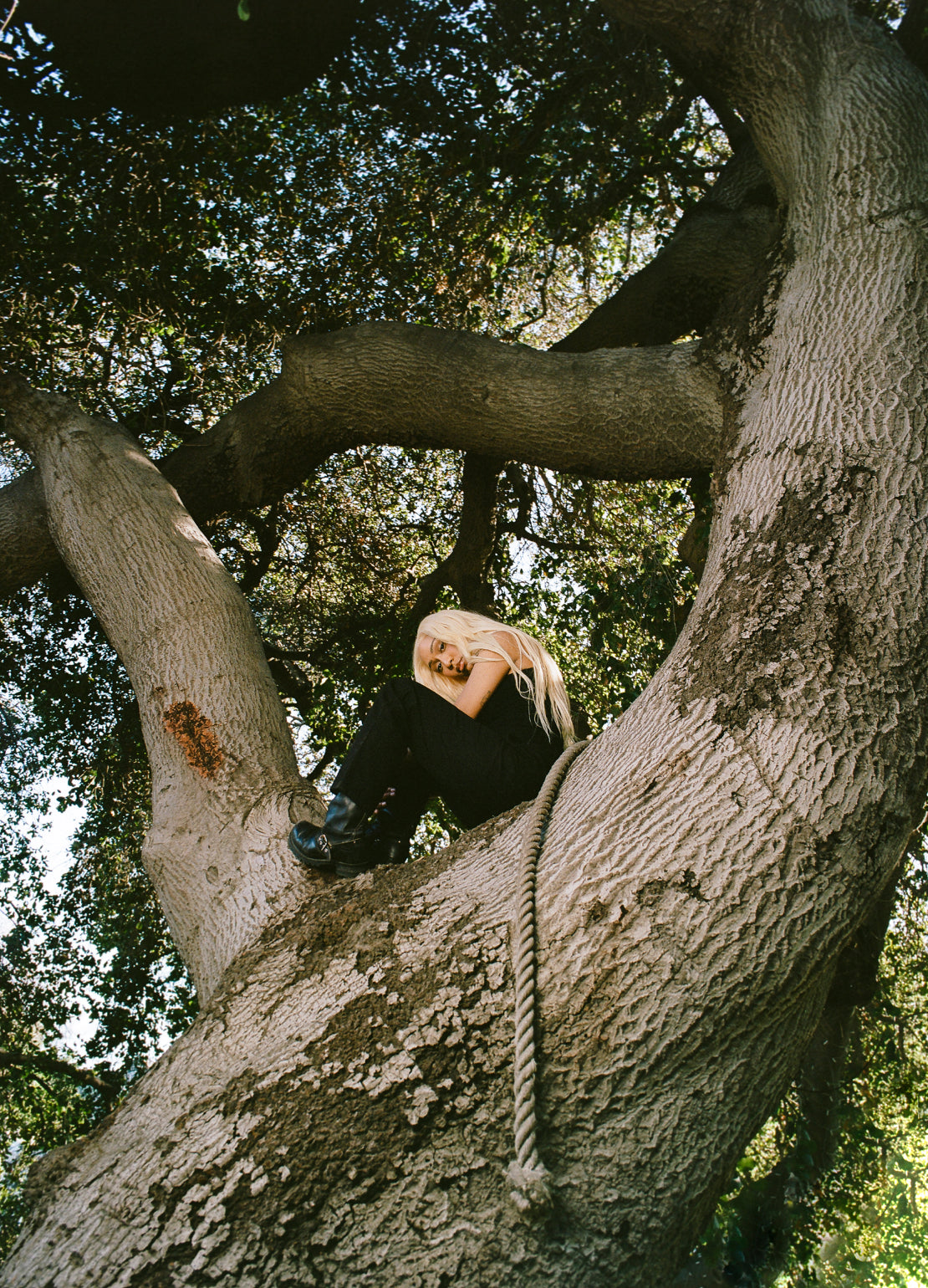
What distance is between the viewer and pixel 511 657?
347 centimetres

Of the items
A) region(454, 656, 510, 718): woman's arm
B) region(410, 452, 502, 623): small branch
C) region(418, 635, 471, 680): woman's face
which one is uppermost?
region(410, 452, 502, 623): small branch

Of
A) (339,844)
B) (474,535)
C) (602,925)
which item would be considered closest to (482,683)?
(339,844)

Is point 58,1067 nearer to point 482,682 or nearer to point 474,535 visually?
point 474,535

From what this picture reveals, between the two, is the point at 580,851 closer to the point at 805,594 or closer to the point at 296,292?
the point at 805,594

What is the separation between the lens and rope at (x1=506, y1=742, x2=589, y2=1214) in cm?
188

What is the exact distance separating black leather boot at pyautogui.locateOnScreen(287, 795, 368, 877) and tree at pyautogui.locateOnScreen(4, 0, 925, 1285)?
12 cm

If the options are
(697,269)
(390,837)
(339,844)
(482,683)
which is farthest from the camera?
(697,269)

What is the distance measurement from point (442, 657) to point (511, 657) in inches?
14.3

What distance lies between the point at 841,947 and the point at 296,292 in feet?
23.2

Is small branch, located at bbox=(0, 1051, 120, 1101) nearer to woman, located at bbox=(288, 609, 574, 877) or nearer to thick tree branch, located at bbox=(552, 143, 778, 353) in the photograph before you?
woman, located at bbox=(288, 609, 574, 877)

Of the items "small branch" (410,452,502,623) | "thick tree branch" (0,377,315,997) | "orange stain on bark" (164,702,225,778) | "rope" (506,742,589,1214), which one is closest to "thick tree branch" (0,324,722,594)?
"thick tree branch" (0,377,315,997)

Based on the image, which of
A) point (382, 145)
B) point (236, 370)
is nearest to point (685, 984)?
point (236, 370)

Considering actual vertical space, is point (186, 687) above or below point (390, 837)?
above

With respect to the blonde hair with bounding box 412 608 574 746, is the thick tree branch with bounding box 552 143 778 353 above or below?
above
